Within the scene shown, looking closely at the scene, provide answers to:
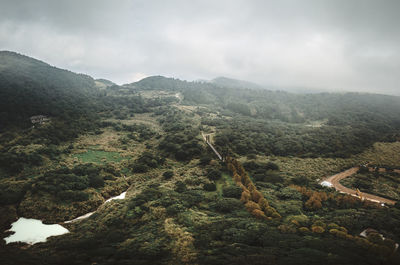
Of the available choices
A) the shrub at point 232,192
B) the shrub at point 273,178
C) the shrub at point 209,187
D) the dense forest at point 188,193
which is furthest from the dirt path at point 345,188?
the shrub at point 209,187

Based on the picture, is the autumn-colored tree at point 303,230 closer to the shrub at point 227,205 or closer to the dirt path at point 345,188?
the shrub at point 227,205

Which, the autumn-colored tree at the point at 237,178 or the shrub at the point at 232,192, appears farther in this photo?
the autumn-colored tree at the point at 237,178

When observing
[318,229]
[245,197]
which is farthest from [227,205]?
[318,229]

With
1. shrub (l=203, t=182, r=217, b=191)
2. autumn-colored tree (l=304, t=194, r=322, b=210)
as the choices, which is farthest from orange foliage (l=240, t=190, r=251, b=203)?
autumn-colored tree (l=304, t=194, r=322, b=210)

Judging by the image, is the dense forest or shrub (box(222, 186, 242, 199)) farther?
shrub (box(222, 186, 242, 199))

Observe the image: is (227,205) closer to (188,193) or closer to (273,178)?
(188,193)

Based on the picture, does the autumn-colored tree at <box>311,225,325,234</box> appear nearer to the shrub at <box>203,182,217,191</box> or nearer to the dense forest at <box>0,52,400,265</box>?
the dense forest at <box>0,52,400,265</box>

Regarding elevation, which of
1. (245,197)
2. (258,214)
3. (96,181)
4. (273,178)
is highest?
(245,197)

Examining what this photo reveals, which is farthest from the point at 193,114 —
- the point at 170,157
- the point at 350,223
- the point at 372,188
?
the point at 350,223

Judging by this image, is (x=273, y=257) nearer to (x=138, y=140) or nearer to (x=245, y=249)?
(x=245, y=249)
